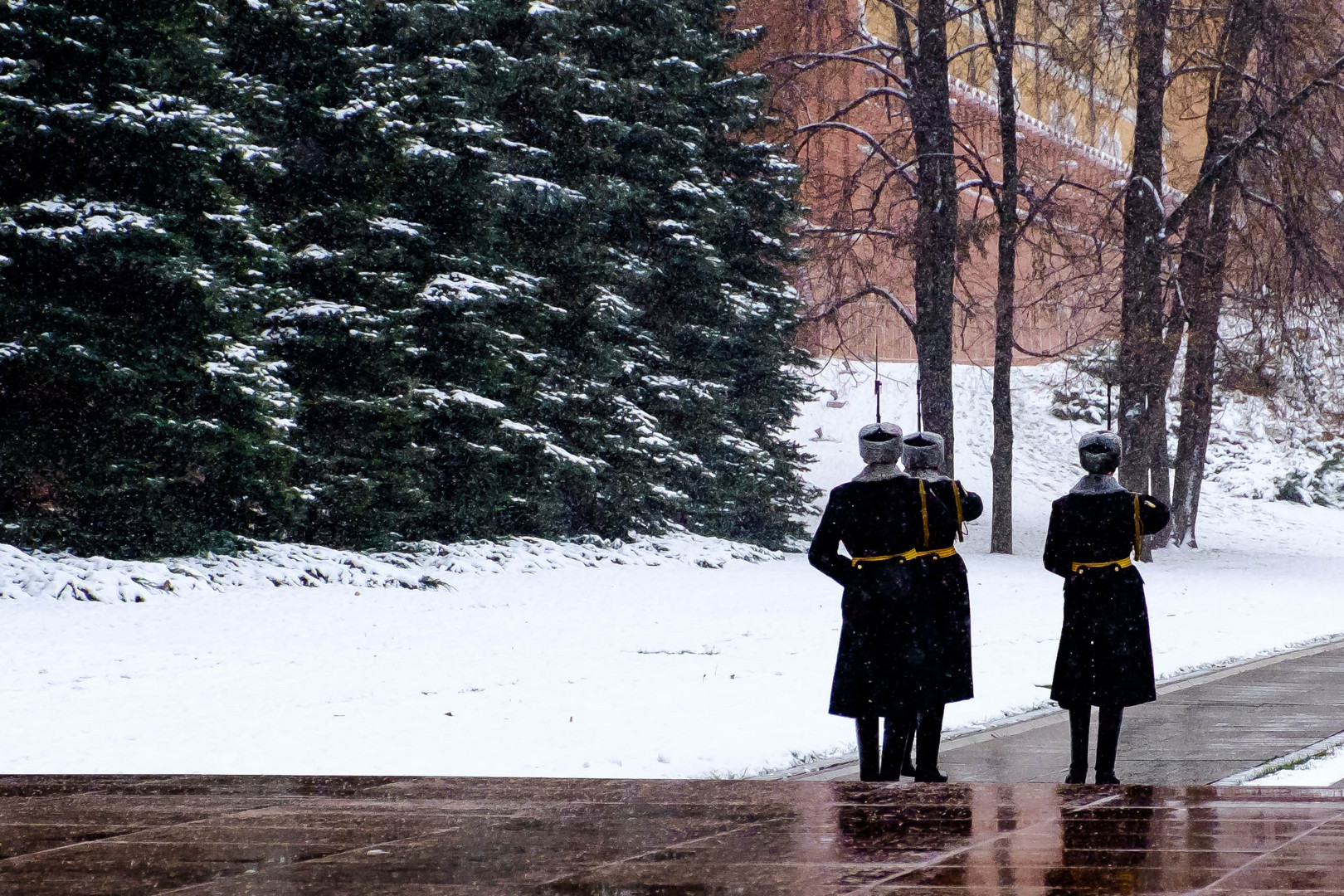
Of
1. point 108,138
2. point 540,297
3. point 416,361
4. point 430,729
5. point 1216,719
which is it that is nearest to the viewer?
point 430,729

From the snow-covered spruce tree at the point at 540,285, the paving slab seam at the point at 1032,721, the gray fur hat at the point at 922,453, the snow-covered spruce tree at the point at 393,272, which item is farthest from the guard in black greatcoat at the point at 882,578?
the snow-covered spruce tree at the point at 540,285

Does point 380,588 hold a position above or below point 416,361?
below

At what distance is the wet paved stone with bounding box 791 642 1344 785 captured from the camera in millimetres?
7875

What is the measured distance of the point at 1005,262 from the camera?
2791 centimetres

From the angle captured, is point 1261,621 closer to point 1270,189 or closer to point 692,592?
point 692,592

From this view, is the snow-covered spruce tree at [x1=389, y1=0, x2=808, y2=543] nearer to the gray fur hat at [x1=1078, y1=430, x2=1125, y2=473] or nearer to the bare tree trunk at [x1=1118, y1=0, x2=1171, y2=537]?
the bare tree trunk at [x1=1118, y1=0, x2=1171, y2=537]

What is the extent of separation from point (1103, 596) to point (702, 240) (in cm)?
1839

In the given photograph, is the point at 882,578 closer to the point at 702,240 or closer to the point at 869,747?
the point at 869,747

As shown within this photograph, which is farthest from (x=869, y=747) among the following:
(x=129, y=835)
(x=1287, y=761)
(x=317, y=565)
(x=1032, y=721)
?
(x=317, y=565)

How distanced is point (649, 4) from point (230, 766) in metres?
18.1

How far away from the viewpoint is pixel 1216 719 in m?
9.84

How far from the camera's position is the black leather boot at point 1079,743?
711 centimetres

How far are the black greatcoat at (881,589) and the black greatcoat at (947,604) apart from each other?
1.8 inches

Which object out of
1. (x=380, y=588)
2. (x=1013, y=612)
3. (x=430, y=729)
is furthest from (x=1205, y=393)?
(x=430, y=729)
